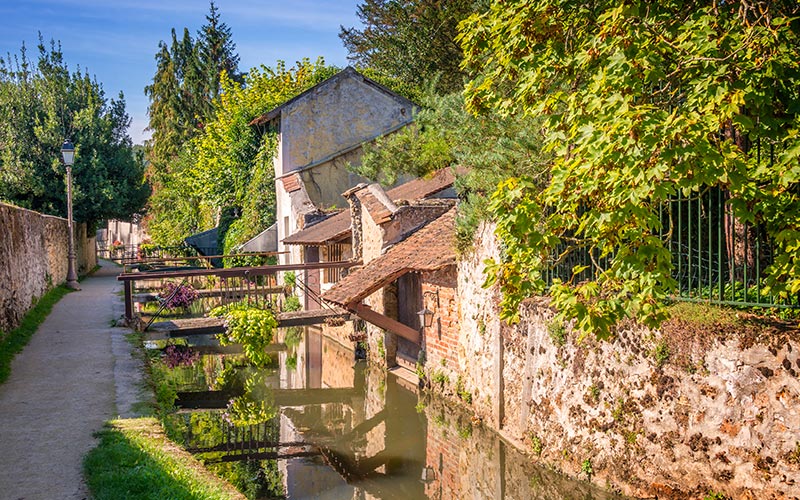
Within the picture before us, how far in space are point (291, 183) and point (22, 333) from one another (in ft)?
43.2

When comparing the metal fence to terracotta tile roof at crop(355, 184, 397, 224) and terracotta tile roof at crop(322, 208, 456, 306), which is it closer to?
terracotta tile roof at crop(322, 208, 456, 306)

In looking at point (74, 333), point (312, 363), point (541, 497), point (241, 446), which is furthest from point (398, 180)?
point (541, 497)

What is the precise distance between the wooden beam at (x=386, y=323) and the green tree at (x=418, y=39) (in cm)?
1362

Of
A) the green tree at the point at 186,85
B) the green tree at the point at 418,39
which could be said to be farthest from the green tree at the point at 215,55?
the green tree at the point at 418,39

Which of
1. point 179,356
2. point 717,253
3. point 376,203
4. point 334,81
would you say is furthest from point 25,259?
point 717,253

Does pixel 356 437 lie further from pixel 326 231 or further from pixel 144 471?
pixel 326 231

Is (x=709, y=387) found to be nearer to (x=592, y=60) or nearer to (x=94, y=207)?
(x=592, y=60)

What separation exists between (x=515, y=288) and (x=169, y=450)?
4.55 meters

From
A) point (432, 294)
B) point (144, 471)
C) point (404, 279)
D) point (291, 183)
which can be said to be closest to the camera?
point (144, 471)

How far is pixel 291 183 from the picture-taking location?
26.6 metres

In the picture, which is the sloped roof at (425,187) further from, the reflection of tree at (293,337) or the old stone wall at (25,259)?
the old stone wall at (25,259)

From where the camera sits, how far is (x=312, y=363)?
18.9 metres

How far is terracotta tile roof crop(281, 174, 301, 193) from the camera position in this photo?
85.6ft

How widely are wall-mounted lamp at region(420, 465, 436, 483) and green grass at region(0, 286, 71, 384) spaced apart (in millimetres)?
6808
